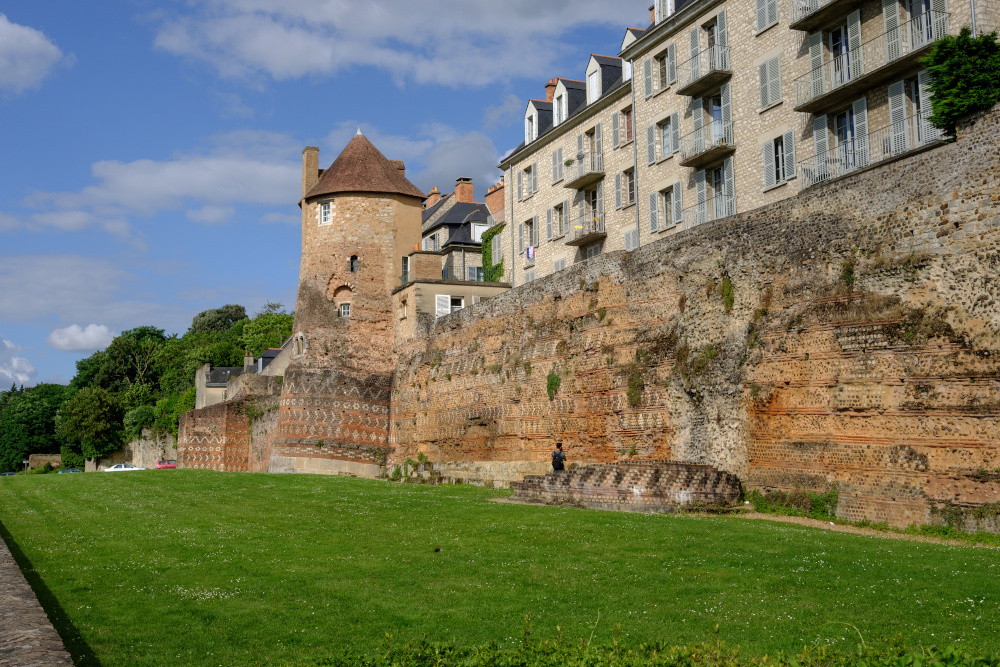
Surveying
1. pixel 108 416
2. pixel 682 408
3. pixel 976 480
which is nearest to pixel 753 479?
pixel 682 408

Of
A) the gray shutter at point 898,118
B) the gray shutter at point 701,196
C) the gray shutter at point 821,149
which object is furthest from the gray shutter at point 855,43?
the gray shutter at point 701,196

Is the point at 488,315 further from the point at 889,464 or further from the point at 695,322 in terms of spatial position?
the point at 889,464

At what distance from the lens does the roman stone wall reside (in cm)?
1568

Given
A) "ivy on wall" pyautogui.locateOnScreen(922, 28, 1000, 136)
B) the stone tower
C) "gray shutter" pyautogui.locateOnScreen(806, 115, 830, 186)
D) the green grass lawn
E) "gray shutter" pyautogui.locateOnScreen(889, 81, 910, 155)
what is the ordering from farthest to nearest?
1. the stone tower
2. "gray shutter" pyautogui.locateOnScreen(806, 115, 830, 186)
3. "gray shutter" pyautogui.locateOnScreen(889, 81, 910, 155)
4. "ivy on wall" pyautogui.locateOnScreen(922, 28, 1000, 136)
5. the green grass lawn

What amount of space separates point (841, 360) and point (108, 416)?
68548 millimetres

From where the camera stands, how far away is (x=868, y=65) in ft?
73.1

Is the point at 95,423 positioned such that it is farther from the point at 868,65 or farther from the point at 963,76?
the point at 963,76

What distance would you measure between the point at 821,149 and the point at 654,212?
798 cm

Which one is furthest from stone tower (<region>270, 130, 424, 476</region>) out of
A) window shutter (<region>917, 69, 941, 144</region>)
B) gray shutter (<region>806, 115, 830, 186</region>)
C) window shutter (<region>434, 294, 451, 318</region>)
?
window shutter (<region>917, 69, 941, 144</region>)

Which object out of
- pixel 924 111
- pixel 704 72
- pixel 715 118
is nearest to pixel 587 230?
pixel 715 118

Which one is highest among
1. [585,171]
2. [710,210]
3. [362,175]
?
[362,175]

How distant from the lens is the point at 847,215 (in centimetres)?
1820

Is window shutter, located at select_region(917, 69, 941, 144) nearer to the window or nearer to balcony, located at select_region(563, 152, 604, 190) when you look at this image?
the window

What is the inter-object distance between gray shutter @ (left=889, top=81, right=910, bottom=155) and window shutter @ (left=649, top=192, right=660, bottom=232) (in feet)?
33.8
